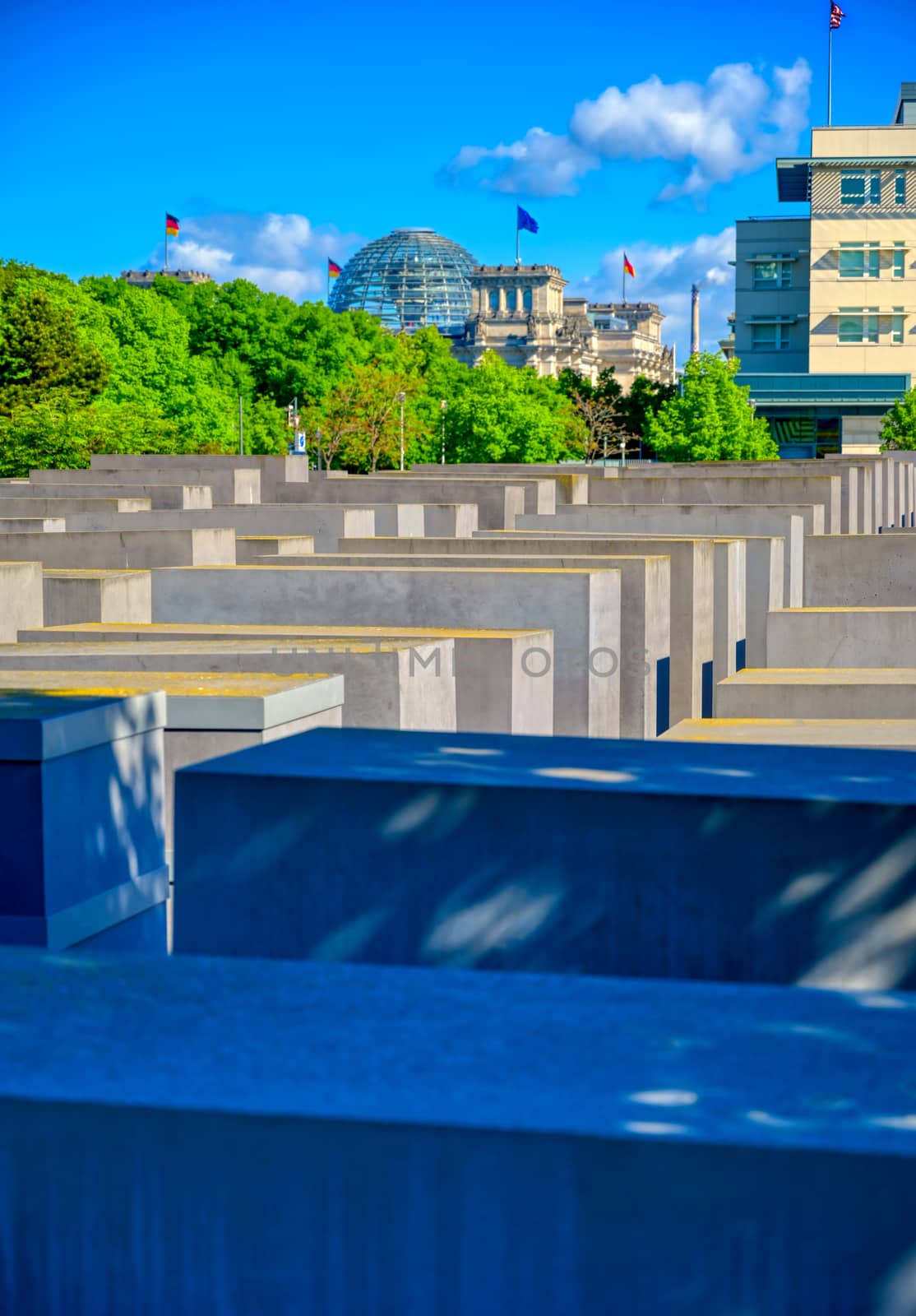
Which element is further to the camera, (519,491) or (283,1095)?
(519,491)

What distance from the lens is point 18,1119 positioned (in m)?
3.04

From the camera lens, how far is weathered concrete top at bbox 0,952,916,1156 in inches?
115

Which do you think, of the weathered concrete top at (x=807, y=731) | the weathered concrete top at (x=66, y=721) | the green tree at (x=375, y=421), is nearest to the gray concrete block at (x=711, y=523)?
the weathered concrete top at (x=807, y=731)

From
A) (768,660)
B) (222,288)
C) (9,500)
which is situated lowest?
(768,660)

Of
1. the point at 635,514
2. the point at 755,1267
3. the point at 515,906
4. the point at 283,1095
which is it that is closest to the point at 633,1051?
the point at 755,1267

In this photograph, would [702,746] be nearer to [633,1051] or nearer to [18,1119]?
[633,1051]

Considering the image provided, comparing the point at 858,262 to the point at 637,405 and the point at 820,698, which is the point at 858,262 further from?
the point at 820,698

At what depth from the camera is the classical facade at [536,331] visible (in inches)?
6939

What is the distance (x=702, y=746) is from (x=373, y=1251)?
406cm

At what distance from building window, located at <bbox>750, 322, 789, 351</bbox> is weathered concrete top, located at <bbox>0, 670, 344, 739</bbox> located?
9200 cm

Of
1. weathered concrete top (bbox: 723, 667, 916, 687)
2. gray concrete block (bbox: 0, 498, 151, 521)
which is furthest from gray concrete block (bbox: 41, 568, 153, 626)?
gray concrete block (bbox: 0, 498, 151, 521)

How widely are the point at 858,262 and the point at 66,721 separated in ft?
314

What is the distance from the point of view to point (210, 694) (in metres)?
10.4

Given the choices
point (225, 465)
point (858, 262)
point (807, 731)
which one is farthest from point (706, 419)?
point (807, 731)
